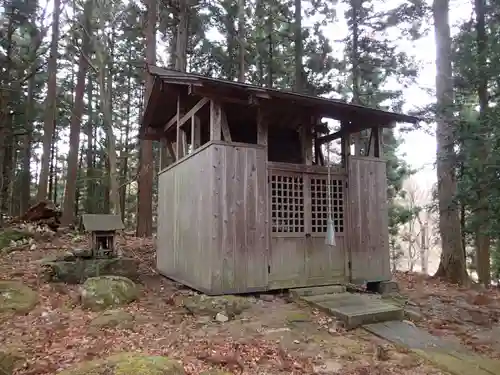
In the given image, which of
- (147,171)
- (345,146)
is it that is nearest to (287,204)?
(345,146)

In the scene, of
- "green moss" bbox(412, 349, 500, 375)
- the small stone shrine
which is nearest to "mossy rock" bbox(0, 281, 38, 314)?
the small stone shrine

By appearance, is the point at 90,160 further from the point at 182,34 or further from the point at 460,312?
the point at 460,312

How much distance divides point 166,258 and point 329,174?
13.4ft

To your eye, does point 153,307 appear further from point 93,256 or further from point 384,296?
point 384,296

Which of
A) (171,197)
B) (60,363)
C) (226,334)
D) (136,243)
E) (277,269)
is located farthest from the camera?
(136,243)

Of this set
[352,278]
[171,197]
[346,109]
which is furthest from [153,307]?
[346,109]

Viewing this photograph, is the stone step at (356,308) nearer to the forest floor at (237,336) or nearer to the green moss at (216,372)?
the forest floor at (237,336)

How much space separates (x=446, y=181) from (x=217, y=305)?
649 centimetres

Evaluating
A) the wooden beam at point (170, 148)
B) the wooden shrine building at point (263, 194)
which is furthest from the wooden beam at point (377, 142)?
the wooden beam at point (170, 148)

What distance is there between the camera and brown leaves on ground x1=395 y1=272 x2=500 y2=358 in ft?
14.8

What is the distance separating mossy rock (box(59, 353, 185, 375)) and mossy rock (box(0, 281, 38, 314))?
268 cm

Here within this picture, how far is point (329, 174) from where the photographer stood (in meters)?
6.73

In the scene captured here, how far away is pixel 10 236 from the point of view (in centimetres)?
1006

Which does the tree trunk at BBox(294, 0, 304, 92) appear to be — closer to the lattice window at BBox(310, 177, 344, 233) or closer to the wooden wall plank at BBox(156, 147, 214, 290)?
the wooden wall plank at BBox(156, 147, 214, 290)
